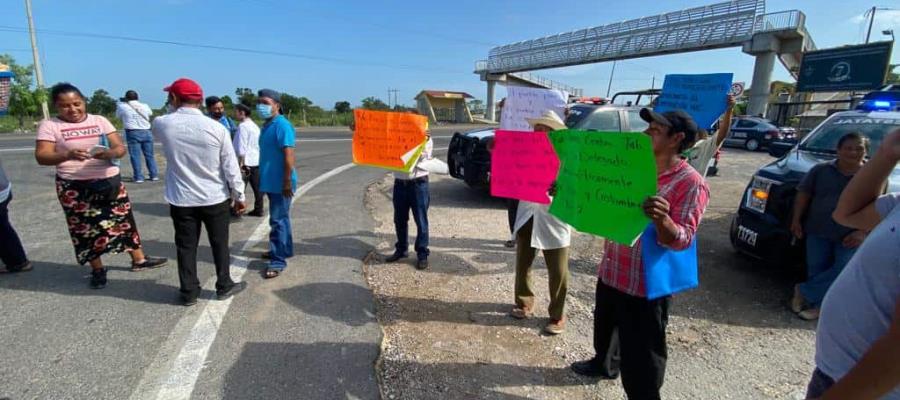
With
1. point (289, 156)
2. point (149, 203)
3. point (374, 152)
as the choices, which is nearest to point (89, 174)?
point (289, 156)

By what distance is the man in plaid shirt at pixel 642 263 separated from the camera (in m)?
1.80

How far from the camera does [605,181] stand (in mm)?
1876

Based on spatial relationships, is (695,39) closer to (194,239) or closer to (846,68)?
(846,68)

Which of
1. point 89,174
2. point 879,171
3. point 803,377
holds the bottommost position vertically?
point 803,377

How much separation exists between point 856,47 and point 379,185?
93.5ft

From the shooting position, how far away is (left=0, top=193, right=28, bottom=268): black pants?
367 centimetres

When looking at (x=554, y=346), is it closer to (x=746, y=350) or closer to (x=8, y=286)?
(x=746, y=350)

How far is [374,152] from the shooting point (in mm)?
4039

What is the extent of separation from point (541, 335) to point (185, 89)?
3286 mm

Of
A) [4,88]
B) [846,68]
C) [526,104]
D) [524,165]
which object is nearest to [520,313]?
[524,165]

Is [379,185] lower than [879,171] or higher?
lower

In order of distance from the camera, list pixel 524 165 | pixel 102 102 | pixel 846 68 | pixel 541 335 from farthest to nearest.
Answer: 1. pixel 102 102
2. pixel 846 68
3. pixel 541 335
4. pixel 524 165

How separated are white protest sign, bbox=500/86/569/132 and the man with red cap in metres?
2.50

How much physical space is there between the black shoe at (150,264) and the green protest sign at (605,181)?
3938mm
